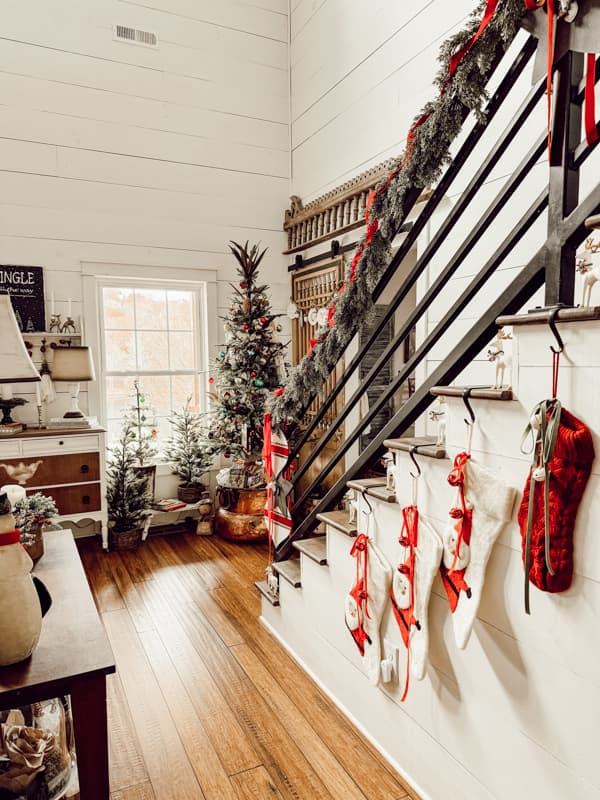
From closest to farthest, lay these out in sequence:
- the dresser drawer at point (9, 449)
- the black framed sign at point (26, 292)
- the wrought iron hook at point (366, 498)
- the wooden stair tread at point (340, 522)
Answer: the wrought iron hook at point (366, 498)
the wooden stair tread at point (340, 522)
the dresser drawer at point (9, 449)
the black framed sign at point (26, 292)

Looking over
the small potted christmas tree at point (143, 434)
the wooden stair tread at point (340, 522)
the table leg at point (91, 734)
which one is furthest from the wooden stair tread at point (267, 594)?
the small potted christmas tree at point (143, 434)

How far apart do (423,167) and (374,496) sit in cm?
111

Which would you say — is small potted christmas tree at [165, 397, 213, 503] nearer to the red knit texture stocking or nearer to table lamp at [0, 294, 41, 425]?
table lamp at [0, 294, 41, 425]

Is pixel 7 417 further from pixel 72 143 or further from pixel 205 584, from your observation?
pixel 72 143

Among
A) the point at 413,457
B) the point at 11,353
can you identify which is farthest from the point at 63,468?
the point at 413,457

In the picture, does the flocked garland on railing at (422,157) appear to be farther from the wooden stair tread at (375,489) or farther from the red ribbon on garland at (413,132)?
the wooden stair tread at (375,489)

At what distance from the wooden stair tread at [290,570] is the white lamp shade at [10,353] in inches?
66.2

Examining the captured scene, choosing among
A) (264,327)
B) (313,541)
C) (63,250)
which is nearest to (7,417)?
(63,250)

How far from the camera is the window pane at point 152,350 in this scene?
4703 mm

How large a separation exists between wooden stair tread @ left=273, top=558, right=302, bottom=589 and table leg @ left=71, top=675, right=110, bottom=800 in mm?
1234

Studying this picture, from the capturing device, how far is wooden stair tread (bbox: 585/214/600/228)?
113 centimetres

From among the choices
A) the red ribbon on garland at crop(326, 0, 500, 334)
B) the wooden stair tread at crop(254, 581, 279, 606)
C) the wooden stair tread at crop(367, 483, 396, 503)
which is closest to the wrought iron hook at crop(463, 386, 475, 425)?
the wooden stair tread at crop(367, 483, 396, 503)

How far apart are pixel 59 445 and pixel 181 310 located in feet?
5.33

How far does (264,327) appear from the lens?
14.5 feet
